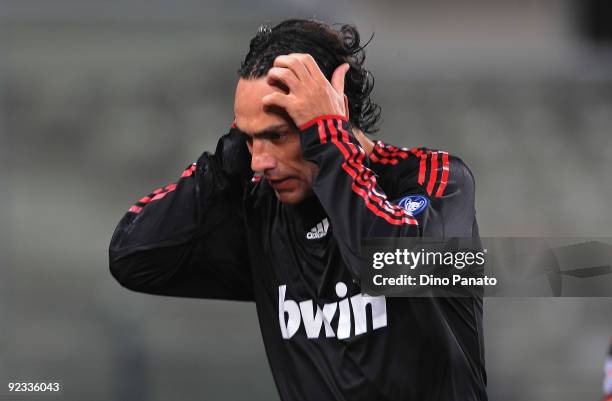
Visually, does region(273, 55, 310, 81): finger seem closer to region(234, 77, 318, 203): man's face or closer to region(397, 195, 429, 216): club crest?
region(234, 77, 318, 203): man's face

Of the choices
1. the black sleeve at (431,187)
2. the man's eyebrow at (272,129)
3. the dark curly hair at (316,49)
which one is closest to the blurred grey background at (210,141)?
the dark curly hair at (316,49)

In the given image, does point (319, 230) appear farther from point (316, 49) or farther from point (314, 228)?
point (316, 49)

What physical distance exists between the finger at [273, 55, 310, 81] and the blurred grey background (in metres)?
3.73

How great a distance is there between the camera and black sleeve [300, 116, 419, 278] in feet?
6.35

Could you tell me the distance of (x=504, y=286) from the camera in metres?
2.27

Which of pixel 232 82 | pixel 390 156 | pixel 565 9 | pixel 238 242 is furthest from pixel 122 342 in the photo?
pixel 565 9

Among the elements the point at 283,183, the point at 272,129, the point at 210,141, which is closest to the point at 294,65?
the point at 272,129

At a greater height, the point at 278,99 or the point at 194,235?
the point at 278,99

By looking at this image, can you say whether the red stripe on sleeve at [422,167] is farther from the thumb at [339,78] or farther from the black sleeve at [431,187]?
the thumb at [339,78]

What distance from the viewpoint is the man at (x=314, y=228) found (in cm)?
202

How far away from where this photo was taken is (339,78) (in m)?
2.20

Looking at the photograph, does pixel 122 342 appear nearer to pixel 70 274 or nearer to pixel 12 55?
pixel 70 274

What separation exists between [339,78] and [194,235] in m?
0.57

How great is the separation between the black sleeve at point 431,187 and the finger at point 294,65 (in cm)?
32
